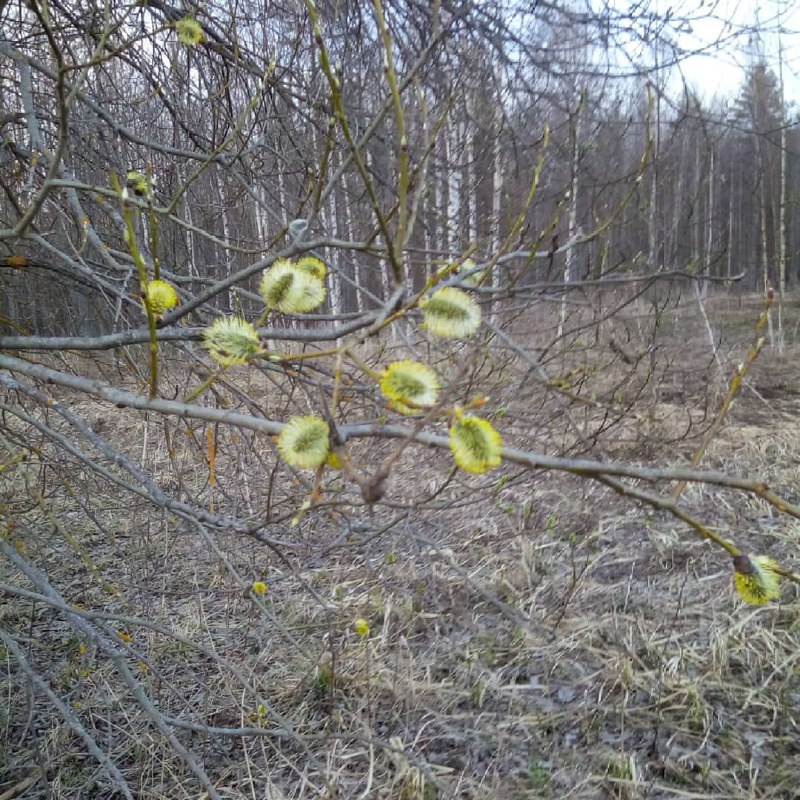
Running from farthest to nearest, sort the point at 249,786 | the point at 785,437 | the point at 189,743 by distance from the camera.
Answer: the point at 785,437, the point at 189,743, the point at 249,786

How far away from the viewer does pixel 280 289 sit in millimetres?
974

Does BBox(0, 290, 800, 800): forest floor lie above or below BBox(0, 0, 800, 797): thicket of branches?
below

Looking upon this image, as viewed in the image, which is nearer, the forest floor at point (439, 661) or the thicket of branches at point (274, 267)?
the thicket of branches at point (274, 267)

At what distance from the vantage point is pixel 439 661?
2.74m

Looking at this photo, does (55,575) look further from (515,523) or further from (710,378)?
(710,378)

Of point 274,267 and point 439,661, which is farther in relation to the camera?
point 439,661

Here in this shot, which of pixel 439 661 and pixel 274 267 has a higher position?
pixel 274 267

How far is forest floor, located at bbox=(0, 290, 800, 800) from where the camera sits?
2131mm

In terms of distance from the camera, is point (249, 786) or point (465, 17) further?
point (465, 17)

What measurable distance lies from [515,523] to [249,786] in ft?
7.19

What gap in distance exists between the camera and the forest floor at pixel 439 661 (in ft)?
6.99

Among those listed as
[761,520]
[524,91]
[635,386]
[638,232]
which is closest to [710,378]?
[635,386]

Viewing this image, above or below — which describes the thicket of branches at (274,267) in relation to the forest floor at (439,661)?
above

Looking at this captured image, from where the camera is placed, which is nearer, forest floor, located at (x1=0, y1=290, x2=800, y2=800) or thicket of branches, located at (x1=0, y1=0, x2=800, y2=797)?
thicket of branches, located at (x1=0, y1=0, x2=800, y2=797)
